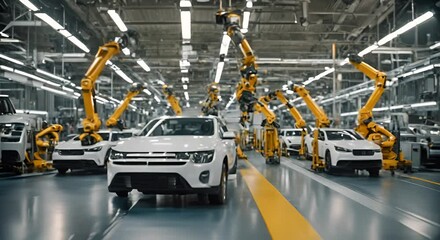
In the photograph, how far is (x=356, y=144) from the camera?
1199 cm

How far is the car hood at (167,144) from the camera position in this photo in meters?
6.30

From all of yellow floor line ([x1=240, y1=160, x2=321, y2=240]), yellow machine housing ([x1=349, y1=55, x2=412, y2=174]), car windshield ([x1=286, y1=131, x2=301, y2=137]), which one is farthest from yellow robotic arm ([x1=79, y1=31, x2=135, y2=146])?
car windshield ([x1=286, y1=131, x2=301, y2=137])

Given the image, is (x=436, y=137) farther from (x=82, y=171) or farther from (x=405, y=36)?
(x=82, y=171)

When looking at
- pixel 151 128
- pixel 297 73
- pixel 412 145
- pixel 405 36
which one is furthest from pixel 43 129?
pixel 297 73

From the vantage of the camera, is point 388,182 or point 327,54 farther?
point 327,54

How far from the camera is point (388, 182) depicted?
1054 cm

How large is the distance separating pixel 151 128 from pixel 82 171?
6.38 m

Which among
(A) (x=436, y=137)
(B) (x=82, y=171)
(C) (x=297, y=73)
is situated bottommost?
(B) (x=82, y=171)

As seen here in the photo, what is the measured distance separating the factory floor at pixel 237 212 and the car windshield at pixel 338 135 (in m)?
3.11

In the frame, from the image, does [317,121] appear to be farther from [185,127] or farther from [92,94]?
[185,127]

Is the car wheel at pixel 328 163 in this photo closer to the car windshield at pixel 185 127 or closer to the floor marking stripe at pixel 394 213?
the floor marking stripe at pixel 394 213

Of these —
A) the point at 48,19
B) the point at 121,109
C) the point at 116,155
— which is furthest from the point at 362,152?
the point at 48,19

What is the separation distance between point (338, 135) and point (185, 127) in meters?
6.98

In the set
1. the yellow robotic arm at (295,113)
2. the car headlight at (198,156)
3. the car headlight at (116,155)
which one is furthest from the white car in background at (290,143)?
the car headlight at (116,155)
